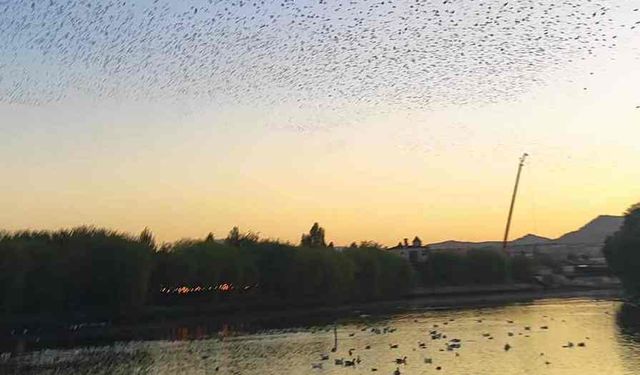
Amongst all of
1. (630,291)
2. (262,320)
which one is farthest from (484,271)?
(262,320)

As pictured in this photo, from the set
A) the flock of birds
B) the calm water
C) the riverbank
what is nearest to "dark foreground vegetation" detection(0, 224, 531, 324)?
the riverbank

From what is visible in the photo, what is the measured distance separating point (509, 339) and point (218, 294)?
42.9 m

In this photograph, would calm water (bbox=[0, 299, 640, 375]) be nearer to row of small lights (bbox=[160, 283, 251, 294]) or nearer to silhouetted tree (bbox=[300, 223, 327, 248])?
row of small lights (bbox=[160, 283, 251, 294])

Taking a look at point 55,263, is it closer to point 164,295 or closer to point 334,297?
point 164,295

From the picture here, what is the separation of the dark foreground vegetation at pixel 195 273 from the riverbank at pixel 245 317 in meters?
2.45

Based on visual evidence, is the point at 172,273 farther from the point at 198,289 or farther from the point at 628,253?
the point at 628,253

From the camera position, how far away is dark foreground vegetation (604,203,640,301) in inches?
2662

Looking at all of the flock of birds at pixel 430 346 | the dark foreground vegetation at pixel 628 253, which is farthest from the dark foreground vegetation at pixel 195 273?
the dark foreground vegetation at pixel 628 253

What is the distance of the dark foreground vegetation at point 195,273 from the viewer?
7038 centimetres

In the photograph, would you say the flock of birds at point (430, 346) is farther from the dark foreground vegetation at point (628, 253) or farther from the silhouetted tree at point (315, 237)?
the silhouetted tree at point (315, 237)

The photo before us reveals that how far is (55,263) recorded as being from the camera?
2810 inches

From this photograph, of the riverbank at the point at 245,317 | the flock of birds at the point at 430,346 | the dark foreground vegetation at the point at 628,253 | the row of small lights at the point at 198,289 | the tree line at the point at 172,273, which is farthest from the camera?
the row of small lights at the point at 198,289

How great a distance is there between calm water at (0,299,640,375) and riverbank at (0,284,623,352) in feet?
12.4

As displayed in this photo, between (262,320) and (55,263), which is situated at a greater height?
(55,263)
